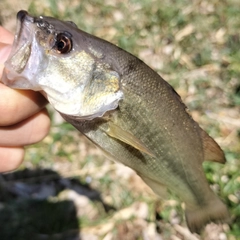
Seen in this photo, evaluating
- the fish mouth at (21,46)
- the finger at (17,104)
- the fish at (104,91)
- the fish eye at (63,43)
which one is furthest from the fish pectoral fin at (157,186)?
the fish mouth at (21,46)

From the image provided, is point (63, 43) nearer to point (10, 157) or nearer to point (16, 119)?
point (16, 119)

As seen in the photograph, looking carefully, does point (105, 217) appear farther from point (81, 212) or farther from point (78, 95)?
point (78, 95)

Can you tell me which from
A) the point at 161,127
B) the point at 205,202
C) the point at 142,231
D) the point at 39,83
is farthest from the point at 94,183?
the point at 39,83

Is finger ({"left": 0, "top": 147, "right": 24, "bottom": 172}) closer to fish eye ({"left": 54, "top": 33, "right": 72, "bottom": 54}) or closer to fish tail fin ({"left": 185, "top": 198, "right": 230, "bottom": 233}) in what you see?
fish eye ({"left": 54, "top": 33, "right": 72, "bottom": 54})

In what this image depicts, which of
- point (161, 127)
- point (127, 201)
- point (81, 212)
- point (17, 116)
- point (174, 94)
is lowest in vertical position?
point (81, 212)

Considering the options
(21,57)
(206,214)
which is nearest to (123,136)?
(21,57)

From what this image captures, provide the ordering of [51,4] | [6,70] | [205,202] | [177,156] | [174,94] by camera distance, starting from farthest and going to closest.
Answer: [51,4] → [205,202] → [177,156] → [174,94] → [6,70]

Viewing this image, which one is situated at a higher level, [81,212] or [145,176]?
[145,176]

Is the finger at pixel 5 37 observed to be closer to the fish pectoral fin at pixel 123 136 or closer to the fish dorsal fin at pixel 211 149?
the fish pectoral fin at pixel 123 136
